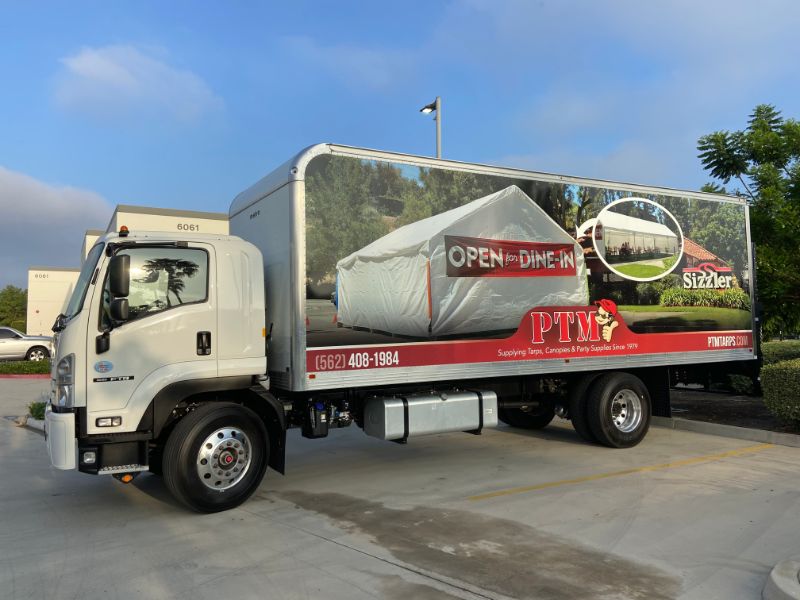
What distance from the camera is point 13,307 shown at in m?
75.7

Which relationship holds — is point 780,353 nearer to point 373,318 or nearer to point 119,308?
point 373,318

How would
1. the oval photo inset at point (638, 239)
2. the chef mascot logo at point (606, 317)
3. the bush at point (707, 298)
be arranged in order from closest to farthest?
1. the chef mascot logo at point (606, 317)
2. the oval photo inset at point (638, 239)
3. the bush at point (707, 298)

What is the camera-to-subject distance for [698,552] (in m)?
4.64

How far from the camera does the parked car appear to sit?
80.6 ft

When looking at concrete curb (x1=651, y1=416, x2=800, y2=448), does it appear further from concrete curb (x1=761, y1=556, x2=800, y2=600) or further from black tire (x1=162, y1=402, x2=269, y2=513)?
black tire (x1=162, y1=402, x2=269, y2=513)

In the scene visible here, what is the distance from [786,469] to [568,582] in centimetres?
449

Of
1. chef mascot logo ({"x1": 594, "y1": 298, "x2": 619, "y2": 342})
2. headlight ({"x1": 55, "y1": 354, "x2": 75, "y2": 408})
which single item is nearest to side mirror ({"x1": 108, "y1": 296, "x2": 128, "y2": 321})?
headlight ({"x1": 55, "y1": 354, "x2": 75, "y2": 408})

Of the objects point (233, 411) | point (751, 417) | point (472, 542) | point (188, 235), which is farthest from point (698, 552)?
point (751, 417)

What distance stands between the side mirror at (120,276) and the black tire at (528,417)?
6.37 m

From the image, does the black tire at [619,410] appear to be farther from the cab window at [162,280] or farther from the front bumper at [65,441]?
the front bumper at [65,441]

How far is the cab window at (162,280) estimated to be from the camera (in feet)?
18.6

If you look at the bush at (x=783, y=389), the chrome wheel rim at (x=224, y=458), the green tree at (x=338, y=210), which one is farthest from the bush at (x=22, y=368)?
the bush at (x=783, y=389)

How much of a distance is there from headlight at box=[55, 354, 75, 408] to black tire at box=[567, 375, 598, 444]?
6218mm

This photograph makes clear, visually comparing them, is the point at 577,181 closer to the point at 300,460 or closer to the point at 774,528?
the point at 774,528
